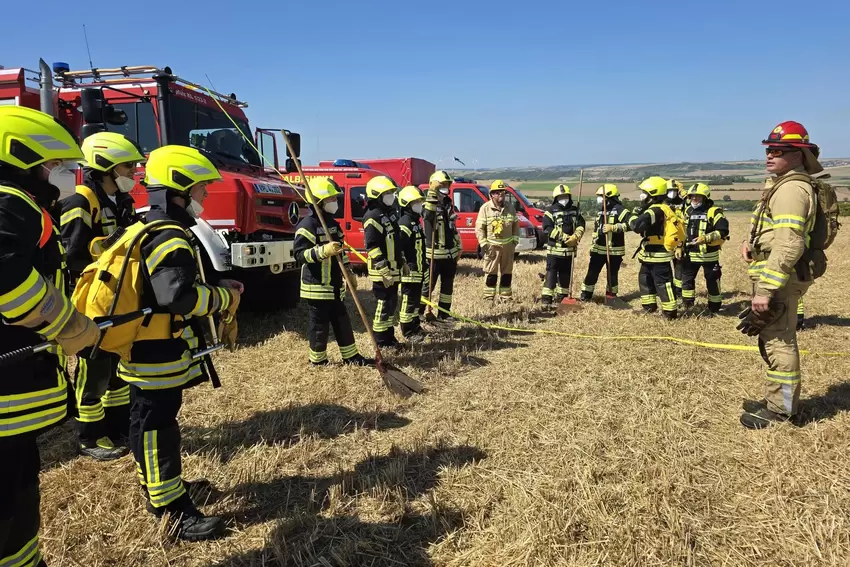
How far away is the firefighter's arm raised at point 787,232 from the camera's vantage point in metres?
3.59

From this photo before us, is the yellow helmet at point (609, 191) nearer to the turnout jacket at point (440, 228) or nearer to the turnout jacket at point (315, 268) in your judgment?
the turnout jacket at point (440, 228)

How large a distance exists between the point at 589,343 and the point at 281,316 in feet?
14.0

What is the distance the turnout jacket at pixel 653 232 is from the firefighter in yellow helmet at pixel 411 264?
319 cm

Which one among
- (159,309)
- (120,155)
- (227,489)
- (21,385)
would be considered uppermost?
(120,155)

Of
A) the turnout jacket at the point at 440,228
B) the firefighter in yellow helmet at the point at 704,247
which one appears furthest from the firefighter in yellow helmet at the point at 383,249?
the firefighter in yellow helmet at the point at 704,247

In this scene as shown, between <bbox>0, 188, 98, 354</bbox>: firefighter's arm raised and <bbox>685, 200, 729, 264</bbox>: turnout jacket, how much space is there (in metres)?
8.14

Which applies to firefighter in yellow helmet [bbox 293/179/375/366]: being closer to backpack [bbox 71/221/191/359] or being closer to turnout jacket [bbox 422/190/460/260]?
turnout jacket [bbox 422/190/460/260]

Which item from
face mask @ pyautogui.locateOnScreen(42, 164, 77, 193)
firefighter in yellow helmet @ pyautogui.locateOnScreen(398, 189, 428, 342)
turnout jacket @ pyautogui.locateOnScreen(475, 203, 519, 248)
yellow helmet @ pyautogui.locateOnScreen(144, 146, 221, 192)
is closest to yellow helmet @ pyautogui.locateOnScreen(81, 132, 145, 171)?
yellow helmet @ pyautogui.locateOnScreen(144, 146, 221, 192)

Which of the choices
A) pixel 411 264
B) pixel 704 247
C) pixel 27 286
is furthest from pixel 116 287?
pixel 704 247

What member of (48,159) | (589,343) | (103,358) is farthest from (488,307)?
(48,159)

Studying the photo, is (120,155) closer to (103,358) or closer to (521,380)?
(103,358)

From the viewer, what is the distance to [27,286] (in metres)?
1.82

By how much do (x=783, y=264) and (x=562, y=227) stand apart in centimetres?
515

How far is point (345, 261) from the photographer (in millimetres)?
5402
